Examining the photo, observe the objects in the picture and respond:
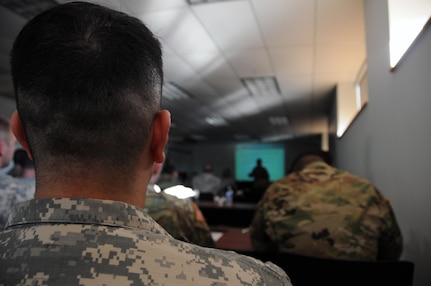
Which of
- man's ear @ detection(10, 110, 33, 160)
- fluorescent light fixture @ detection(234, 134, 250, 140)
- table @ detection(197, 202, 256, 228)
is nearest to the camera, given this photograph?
man's ear @ detection(10, 110, 33, 160)

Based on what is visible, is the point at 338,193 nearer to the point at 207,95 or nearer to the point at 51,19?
the point at 51,19

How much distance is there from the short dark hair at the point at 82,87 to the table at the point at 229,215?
292cm

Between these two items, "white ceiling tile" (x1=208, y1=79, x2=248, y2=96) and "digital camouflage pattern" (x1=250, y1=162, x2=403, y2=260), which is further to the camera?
"white ceiling tile" (x1=208, y1=79, x2=248, y2=96)

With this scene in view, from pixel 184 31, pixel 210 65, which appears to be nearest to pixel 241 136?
pixel 210 65

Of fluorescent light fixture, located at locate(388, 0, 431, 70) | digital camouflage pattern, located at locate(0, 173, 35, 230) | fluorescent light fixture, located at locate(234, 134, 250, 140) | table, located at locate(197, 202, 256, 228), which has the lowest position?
table, located at locate(197, 202, 256, 228)

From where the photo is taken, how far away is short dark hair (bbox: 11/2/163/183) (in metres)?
0.43

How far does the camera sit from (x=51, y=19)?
45 cm

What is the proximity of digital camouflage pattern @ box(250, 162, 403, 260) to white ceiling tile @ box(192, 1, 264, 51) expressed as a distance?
1.74 m

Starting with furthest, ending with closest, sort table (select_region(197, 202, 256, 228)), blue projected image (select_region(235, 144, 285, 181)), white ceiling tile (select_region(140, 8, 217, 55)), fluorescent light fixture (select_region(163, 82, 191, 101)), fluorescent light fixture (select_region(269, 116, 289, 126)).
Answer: blue projected image (select_region(235, 144, 285, 181)) < fluorescent light fixture (select_region(269, 116, 289, 126)) < fluorescent light fixture (select_region(163, 82, 191, 101)) < table (select_region(197, 202, 256, 228)) < white ceiling tile (select_region(140, 8, 217, 55))

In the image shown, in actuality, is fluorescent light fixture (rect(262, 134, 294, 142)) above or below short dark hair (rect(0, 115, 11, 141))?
above

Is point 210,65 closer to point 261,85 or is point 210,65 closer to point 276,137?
point 261,85

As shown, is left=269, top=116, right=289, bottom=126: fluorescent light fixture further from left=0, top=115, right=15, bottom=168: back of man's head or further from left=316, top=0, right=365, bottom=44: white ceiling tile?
left=0, top=115, right=15, bottom=168: back of man's head

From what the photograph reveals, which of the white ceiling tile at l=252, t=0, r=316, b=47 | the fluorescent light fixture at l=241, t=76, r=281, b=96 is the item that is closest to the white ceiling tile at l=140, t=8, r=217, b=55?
→ the white ceiling tile at l=252, t=0, r=316, b=47

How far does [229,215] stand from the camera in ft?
11.0
